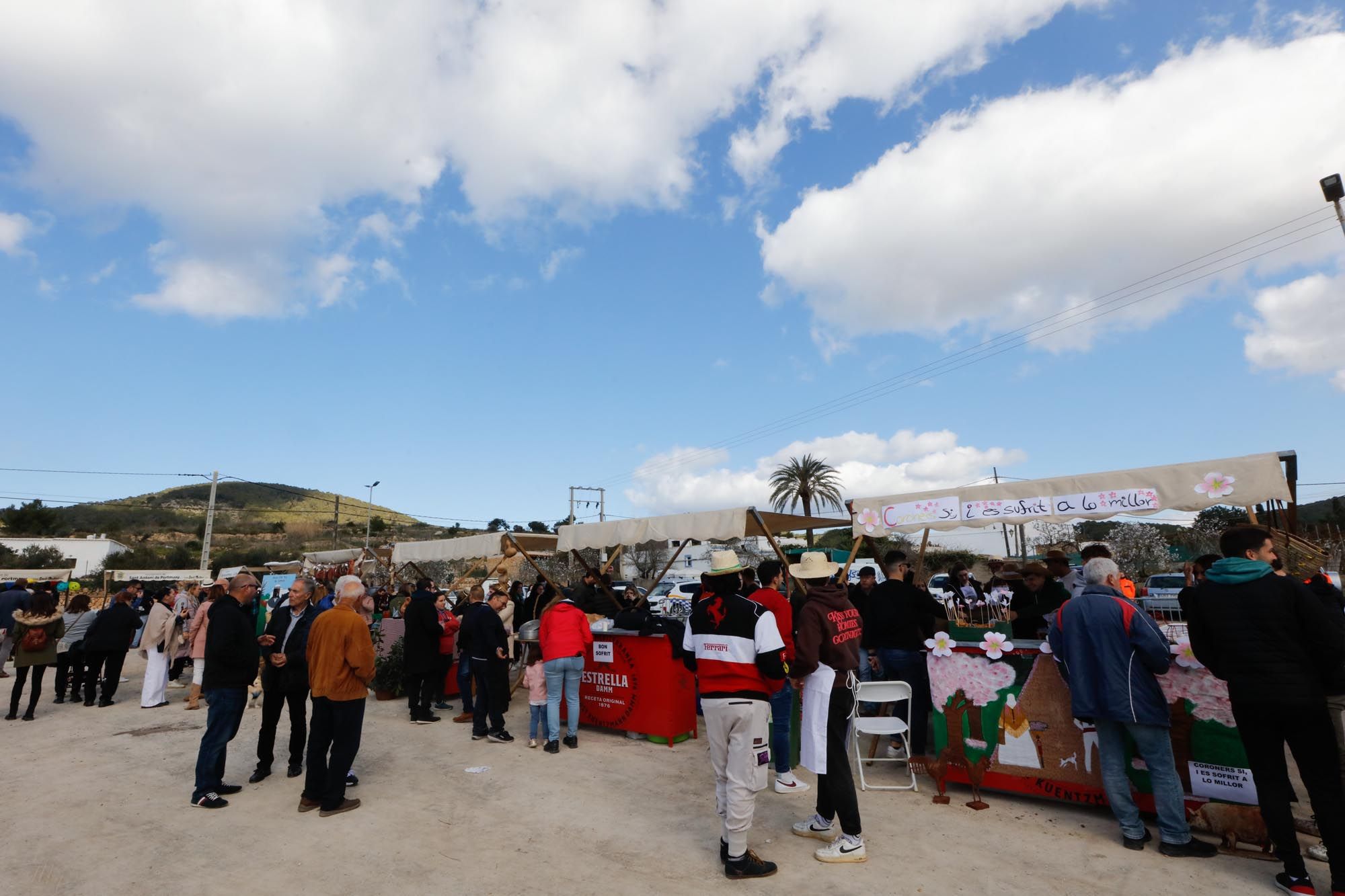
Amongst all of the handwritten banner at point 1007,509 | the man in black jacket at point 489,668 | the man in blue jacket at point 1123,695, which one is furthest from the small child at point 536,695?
the man in blue jacket at point 1123,695

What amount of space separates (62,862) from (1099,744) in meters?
6.48

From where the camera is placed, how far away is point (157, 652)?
32.3 ft

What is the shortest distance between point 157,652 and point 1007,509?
36.5ft

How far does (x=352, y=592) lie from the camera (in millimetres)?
5277

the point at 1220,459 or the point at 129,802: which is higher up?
the point at 1220,459

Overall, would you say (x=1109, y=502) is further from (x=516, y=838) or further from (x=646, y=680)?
(x=516, y=838)

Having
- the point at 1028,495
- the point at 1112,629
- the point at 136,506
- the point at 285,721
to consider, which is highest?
the point at 136,506

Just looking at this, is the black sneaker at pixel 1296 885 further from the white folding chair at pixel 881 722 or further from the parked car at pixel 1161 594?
the white folding chair at pixel 881 722

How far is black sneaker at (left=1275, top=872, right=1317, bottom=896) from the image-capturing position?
3541 mm

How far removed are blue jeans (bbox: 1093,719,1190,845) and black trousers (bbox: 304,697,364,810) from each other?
5003 millimetres

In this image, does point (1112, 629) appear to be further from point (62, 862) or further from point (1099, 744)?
point (62, 862)

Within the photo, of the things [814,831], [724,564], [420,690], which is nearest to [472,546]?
[420,690]

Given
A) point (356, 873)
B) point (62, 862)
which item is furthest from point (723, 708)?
point (62, 862)

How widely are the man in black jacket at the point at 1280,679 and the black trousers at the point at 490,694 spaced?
6.24 metres
